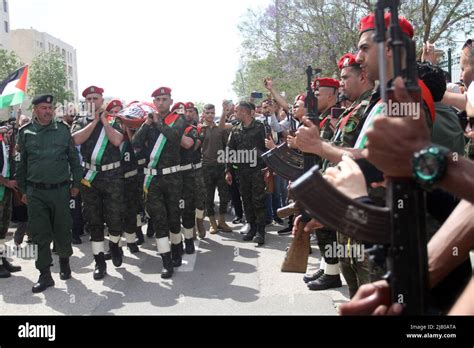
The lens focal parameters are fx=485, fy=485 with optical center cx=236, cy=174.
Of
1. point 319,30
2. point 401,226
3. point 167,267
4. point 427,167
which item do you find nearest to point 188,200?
point 167,267

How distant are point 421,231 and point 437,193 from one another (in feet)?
3.33

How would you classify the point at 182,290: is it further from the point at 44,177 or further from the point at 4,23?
the point at 4,23

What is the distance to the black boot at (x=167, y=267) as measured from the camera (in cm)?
591

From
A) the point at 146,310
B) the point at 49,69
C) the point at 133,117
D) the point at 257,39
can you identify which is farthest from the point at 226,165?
the point at 49,69

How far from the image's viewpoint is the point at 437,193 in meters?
2.39

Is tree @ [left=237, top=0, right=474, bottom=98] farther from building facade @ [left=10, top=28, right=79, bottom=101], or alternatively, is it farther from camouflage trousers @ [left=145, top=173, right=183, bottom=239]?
building facade @ [left=10, top=28, right=79, bottom=101]

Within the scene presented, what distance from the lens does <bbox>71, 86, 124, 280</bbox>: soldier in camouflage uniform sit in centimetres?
607

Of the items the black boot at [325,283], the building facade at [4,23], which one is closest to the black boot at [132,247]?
the black boot at [325,283]

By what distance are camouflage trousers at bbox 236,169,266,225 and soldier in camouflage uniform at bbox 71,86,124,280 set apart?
2483 millimetres

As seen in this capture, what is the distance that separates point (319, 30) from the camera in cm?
1884

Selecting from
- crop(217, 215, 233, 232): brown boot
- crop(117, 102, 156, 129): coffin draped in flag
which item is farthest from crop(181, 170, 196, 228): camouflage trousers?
crop(217, 215, 233, 232): brown boot
